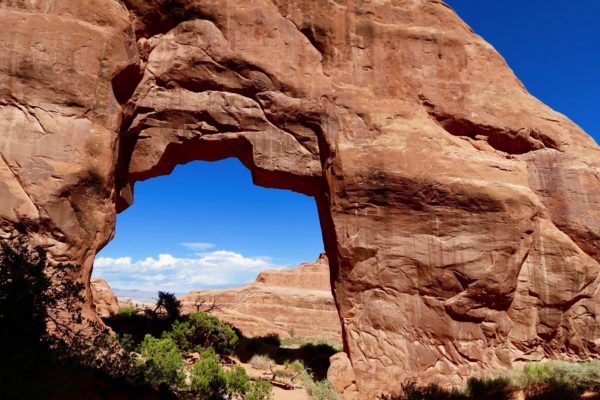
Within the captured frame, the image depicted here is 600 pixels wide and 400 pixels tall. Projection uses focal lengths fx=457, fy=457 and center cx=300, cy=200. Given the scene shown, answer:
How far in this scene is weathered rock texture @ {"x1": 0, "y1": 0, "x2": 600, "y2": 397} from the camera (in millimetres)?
10891

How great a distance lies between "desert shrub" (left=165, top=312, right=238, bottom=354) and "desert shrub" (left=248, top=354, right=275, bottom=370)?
89cm

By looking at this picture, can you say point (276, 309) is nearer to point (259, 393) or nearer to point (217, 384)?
point (259, 393)

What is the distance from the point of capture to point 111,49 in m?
11.6

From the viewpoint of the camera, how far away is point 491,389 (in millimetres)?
10492

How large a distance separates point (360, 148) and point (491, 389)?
6895 millimetres

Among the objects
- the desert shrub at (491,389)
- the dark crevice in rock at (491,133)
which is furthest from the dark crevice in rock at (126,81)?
the desert shrub at (491,389)

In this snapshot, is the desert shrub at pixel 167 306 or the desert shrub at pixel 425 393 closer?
the desert shrub at pixel 425 393

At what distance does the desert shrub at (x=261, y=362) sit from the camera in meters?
15.0

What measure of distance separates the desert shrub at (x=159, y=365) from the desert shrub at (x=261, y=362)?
12.3 ft

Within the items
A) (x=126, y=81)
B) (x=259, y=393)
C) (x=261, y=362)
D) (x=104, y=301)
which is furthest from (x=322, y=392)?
(x=104, y=301)

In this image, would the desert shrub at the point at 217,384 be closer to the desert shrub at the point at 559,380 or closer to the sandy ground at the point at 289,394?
the sandy ground at the point at 289,394

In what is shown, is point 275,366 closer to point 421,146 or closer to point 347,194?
point 347,194

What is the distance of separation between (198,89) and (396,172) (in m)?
6.28

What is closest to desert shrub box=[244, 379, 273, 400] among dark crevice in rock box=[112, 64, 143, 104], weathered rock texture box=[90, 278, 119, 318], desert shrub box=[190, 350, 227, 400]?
desert shrub box=[190, 350, 227, 400]
